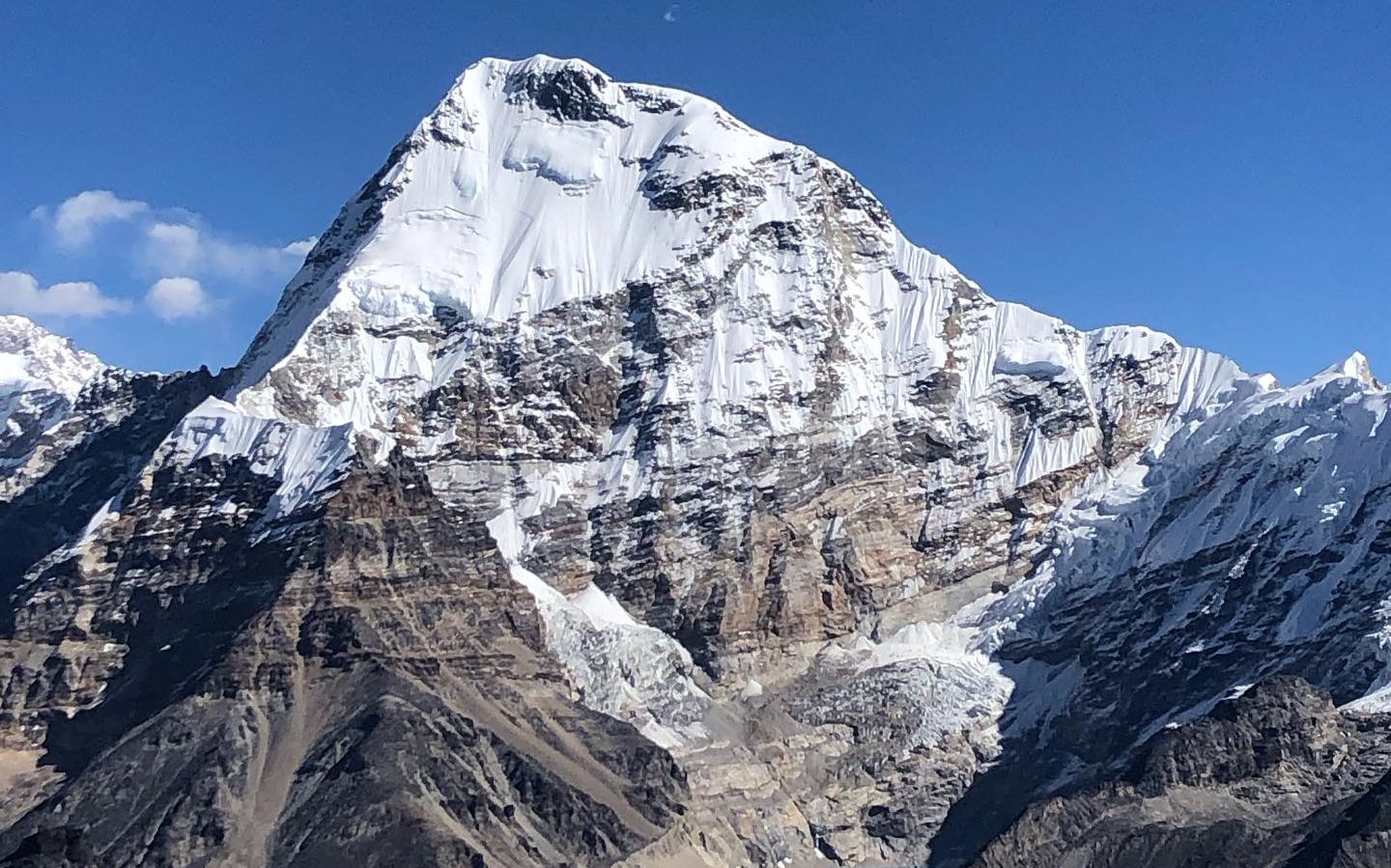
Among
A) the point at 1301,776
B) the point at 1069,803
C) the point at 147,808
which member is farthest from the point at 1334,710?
the point at 147,808

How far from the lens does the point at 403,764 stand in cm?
17712

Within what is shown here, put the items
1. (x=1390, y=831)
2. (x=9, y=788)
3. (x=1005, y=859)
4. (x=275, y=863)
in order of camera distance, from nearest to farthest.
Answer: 1. (x=1390, y=831)
2. (x=275, y=863)
3. (x=1005, y=859)
4. (x=9, y=788)

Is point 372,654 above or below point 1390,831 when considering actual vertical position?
above

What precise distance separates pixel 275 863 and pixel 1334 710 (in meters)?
94.5

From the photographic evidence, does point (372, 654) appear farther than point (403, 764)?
Yes

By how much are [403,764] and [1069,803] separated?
59.7m

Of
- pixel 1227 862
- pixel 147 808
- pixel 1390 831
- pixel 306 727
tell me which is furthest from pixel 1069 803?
pixel 147 808

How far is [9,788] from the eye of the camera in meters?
191

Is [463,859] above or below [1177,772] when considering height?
below

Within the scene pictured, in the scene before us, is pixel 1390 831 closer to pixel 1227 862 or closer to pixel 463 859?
pixel 1227 862

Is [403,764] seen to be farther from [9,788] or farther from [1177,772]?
[1177,772]

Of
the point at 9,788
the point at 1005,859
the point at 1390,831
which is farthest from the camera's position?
the point at 9,788

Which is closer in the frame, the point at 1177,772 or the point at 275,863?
the point at 275,863

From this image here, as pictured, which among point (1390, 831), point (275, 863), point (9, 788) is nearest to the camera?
point (1390, 831)
